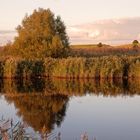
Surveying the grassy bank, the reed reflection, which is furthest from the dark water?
the grassy bank

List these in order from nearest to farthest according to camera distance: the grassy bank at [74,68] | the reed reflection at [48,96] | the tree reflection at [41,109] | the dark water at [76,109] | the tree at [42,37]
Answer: the dark water at [76,109]
the tree reflection at [41,109]
the reed reflection at [48,96]
the grassy bank at [74,68]
the tree at [42,37]

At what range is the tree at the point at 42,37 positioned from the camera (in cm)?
3825

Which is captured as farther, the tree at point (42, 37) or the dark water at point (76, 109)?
the tree at point (42, 37)

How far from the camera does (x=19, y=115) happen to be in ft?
52.4

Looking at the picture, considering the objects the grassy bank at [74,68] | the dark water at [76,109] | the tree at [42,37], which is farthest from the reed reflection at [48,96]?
the tree at [42,37]

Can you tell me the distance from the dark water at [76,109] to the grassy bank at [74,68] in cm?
509

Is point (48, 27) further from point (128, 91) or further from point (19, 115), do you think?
point (19, 115)

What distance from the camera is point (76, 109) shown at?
1809 cm

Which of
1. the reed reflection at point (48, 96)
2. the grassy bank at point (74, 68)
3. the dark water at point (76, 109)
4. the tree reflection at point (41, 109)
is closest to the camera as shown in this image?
the dark water at point (76, 109)

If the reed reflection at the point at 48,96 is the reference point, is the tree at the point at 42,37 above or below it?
above

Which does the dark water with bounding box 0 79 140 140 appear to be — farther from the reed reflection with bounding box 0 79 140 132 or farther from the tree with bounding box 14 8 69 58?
the tree with bounding box 14 8 69 58

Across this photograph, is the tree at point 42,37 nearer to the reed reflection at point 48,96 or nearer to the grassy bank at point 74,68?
the grassy bank at point 74,68

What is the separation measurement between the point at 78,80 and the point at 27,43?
927 centimetres

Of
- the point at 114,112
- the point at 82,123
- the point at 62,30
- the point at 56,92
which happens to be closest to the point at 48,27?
the point at 62,30
